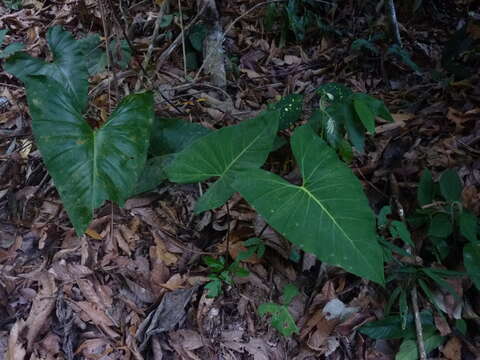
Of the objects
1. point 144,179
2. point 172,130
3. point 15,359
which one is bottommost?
point 15,359

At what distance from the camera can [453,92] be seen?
203 cm

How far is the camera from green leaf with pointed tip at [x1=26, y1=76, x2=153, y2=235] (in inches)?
48.7

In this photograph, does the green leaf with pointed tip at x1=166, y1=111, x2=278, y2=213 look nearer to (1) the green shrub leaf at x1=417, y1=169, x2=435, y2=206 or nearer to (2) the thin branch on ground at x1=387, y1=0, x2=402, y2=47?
(1) the green shrub leaf at x1=417, y1=169, x2=435, y2=206

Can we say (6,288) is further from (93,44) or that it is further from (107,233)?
(93,44)

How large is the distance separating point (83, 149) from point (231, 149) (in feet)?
1.65

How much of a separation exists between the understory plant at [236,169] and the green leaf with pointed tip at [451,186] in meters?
0.33

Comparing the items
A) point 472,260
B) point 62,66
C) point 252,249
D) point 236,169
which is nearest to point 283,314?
point 252,249

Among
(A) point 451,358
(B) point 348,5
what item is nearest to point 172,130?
(A) point 451,358

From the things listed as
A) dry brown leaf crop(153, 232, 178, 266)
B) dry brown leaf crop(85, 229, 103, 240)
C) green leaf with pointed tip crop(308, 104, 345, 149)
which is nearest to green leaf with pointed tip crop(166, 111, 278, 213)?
green leaf with pointed tip crop(308, 104, 345, 149)

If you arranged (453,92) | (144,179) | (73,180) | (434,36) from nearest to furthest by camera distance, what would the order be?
1. (73,180)
2. (144,179)
3. (453,92)
4. (434,36)

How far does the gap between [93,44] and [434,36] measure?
84.7 inches

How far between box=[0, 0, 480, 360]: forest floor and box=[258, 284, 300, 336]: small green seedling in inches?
2.6

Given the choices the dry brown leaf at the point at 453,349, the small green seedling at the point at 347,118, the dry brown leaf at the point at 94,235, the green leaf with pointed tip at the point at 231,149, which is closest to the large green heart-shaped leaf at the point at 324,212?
the green leaf with pointed tip at the point at 231,149

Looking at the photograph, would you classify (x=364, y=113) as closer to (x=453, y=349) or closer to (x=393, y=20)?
(x=453, y=349)
